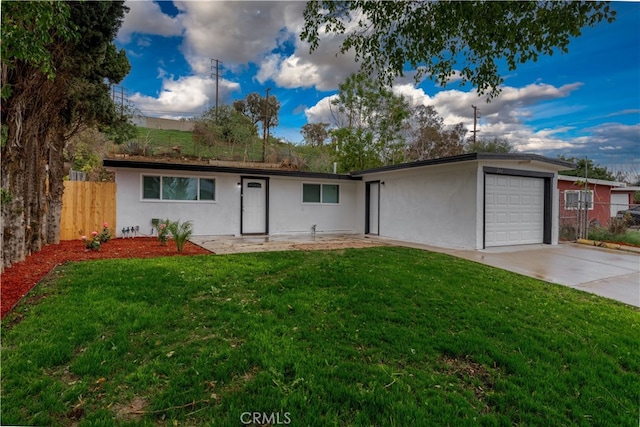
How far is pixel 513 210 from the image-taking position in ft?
32.1

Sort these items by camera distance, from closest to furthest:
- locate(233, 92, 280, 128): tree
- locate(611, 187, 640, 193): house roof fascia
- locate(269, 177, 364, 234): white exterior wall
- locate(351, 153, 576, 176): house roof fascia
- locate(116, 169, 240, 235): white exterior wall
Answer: locate(351, 153, 576, 176): house roof fascia
locate(116, 169, 240, 235): white exterior wall
locate(269, 177, 364, 234): white exterior wall
locate(611, 187, 640, 193): house roof fascia
locate(233, 92, 280, 128): tree

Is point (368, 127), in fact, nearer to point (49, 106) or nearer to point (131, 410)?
point (49, 106)

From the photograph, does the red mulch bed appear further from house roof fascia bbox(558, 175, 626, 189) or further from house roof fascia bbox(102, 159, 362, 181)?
house roof fascia bbox(558, 175, 626, 189)

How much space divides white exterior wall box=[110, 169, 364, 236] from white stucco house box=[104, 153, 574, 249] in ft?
0.10

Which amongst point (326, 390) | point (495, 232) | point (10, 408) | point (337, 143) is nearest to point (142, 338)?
point (10, 408)

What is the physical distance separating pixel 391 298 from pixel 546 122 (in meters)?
10.1

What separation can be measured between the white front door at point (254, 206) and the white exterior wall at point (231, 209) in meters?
0.22

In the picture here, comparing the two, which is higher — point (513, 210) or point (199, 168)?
point (199, 168)

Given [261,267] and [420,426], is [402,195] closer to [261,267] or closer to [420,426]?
[261,267]

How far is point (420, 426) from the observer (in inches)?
80.6

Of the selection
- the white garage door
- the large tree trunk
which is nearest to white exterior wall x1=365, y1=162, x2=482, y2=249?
the white garage door

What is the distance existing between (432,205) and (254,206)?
6088mm

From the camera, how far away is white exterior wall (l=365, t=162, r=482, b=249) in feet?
30.2

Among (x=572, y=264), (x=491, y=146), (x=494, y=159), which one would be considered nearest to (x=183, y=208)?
(x=494, y=159)
